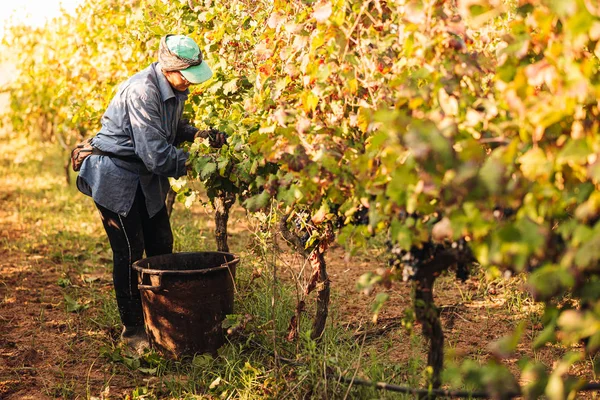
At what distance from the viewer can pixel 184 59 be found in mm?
3383

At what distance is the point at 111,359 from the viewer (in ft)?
11.8

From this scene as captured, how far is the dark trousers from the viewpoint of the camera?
361cm

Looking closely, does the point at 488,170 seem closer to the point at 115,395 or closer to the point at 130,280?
the point at 115,395

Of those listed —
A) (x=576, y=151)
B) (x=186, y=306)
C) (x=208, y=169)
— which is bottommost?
(x=186, y=306)

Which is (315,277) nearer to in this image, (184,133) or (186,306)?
(186,306)

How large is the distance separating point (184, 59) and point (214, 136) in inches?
17.1

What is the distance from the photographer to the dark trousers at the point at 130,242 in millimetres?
3611

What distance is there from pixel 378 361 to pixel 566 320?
63.7 inches

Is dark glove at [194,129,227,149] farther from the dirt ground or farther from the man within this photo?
the dirt ground

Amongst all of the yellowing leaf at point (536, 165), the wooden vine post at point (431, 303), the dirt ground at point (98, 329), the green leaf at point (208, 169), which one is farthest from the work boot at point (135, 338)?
the yellowing leaf at point (536, 165)

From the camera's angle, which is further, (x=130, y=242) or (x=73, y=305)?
(x=73, y=305)

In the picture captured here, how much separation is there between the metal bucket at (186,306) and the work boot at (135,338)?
18cm

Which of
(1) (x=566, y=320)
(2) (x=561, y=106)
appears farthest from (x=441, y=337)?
(2) (x=561, y=106)

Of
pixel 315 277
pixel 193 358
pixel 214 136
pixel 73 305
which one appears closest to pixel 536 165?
pixel 315 277
